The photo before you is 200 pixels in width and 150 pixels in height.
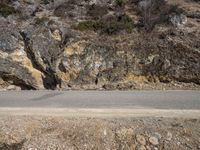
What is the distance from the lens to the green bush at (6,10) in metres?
24.2

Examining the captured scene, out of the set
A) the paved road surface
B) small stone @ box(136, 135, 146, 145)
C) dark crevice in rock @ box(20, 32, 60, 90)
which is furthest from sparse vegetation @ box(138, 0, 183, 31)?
small stone @ box(136, 135, 146, 145)

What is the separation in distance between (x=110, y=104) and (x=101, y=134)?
9.99ft

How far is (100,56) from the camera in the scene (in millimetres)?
18094

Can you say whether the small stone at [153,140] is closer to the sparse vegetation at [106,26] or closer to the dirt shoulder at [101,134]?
the dirt shoulder at [101,134]

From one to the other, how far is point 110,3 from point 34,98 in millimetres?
15018

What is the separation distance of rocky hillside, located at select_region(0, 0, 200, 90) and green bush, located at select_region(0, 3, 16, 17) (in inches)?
74.8

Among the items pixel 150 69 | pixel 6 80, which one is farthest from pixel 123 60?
pixel 6 80

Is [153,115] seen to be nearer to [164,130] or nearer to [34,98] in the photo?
[164,130]

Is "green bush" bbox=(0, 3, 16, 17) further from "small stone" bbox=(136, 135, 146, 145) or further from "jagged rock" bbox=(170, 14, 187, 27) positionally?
"small stone" bbox=(136, 135, 146, 145)

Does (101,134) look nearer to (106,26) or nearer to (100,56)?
(100,56)

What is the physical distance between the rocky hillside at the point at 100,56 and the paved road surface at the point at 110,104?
3.46 m

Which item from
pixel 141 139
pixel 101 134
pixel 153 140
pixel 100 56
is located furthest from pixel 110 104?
pixel 100 56

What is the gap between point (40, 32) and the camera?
19469mm

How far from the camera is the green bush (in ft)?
79.6
